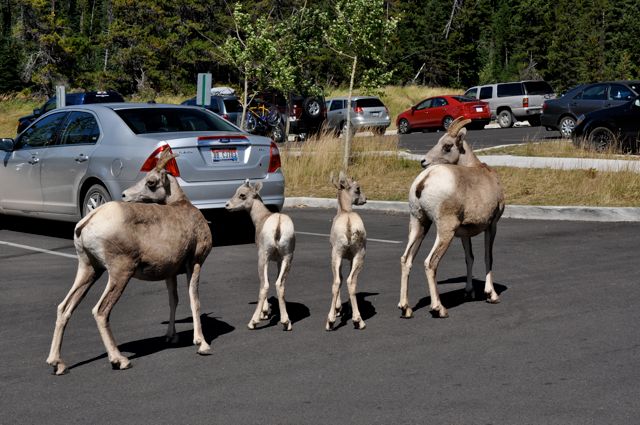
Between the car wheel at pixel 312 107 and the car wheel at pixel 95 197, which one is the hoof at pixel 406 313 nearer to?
the car wheel at pixel 95 197

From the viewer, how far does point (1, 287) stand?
9531 millimetres

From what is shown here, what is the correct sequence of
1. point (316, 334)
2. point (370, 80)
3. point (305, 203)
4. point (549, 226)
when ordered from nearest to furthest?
point (316, 334) → point (549, 226) → point (305, 203) → point (370, 80)

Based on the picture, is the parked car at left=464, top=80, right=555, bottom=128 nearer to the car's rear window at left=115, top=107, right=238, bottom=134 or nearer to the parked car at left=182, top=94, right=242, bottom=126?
the parked car at left=182, top=94, right=242, bottom=126

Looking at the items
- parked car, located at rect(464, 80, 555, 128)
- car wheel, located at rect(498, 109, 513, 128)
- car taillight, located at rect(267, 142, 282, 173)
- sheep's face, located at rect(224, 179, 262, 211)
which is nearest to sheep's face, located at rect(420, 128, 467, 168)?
sheep's face, located at rect(224, 179, 262, 211)

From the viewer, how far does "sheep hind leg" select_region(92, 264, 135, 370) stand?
20.7 ft

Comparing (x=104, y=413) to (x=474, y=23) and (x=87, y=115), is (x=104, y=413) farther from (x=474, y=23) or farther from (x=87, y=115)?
(x=474, y=23)

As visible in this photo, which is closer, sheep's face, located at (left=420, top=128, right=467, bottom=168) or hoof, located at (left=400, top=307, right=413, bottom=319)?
hoof, located at (left=400, top=307, right=413, bottom=319)

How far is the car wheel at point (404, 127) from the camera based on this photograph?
43.1 meters

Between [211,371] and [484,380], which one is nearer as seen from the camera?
[484,380]

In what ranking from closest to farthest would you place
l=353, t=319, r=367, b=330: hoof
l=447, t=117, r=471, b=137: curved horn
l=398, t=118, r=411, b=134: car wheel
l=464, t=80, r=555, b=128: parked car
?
l=353, t=319, r=367, b=330: hoof
l=447, t=117, r=471, b=137: curved horn
l=464, t=80, r=555, b=128: parked car
l=398, t=118, r=411, b=134: car wheel

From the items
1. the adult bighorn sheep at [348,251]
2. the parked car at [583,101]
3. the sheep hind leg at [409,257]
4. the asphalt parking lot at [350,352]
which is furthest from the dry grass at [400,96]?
the adult bighorn sheep at [348,251]

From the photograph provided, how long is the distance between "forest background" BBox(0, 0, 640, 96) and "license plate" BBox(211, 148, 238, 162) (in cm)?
4563

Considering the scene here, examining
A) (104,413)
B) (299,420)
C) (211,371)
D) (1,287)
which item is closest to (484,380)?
(299,420)

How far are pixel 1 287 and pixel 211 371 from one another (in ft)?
13.2
